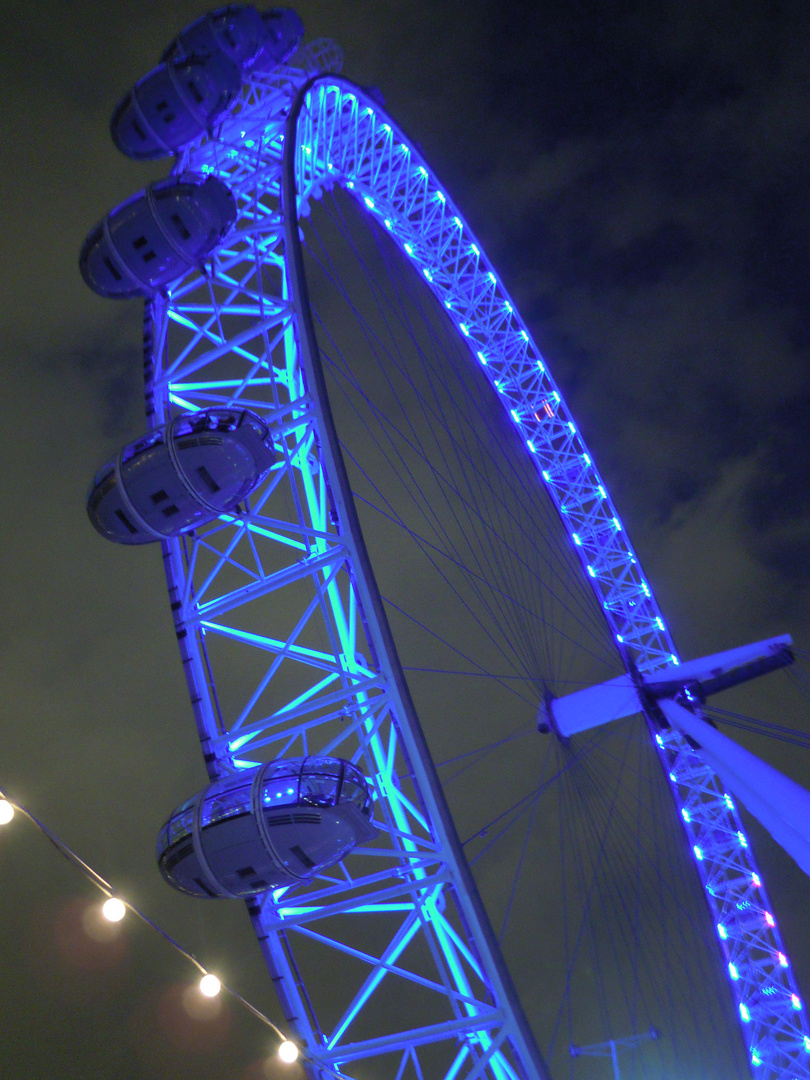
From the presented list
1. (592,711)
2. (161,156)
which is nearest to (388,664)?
(592,711)

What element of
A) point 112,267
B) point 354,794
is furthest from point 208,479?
point 112,267

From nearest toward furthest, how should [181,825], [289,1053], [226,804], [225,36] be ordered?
[226,804] < [181,825] < [289,1053] < [225,36]

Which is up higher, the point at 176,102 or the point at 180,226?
the point at 176,102

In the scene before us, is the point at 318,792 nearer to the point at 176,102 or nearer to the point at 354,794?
the point at 354,794

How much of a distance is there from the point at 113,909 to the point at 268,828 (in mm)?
1387

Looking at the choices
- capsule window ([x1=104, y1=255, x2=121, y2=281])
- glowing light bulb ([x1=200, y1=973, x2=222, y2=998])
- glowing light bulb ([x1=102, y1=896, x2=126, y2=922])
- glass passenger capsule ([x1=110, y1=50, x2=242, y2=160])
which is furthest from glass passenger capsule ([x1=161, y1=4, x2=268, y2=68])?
glowing light bulb ([x1=200, y1=973, x2=222, y2=998])

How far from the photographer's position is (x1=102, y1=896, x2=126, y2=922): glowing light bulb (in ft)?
25.3

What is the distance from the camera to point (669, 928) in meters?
22.0

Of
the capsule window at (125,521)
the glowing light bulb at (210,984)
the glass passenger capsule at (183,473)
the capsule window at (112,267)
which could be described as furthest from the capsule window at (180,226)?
the glowing light bulb at (210,984)

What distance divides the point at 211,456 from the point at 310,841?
4.00 metres

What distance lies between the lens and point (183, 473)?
32.5 ft

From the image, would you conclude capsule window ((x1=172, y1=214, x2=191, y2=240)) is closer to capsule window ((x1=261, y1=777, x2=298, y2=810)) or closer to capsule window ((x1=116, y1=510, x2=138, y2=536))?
capsule window ((x1=116, y1=510, x2=138, y2=536))

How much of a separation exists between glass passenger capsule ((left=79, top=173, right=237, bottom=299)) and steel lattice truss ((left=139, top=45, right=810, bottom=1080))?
613mm

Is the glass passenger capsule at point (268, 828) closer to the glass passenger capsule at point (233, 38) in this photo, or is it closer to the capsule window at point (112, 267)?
the capsule window at point (112, 267)
